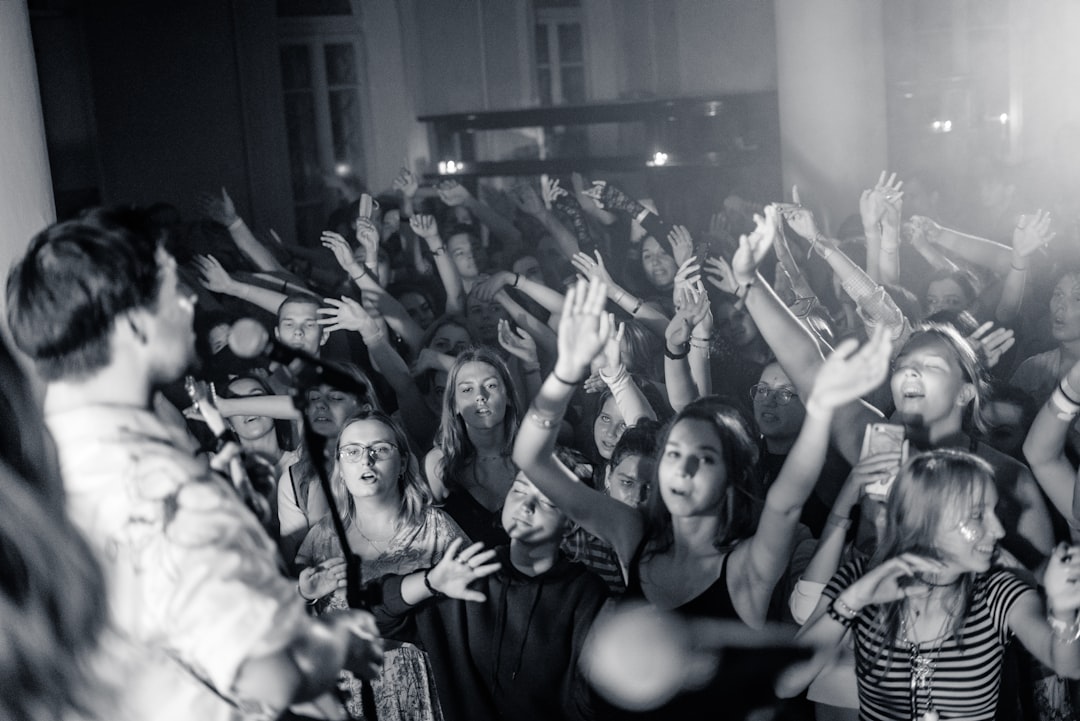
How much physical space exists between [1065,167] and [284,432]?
5343 mm

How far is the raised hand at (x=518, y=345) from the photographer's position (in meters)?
3.73

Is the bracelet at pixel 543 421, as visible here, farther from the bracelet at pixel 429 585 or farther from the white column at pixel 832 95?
the white column at pixel 832 95

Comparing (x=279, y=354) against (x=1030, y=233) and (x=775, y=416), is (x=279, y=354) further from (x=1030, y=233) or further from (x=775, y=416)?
(x=1030, y=233)

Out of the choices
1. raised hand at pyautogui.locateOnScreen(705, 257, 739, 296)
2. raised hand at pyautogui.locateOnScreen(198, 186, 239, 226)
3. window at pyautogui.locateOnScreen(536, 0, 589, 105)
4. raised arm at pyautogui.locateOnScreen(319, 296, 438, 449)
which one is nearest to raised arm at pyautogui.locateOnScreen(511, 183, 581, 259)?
raised hand at pyautogui.locateOnScreen(705, 257, 739, 296)

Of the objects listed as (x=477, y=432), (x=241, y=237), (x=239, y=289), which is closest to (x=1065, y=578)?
(x=477, y=432)

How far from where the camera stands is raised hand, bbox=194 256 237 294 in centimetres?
407

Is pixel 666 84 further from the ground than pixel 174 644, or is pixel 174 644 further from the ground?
pixel 666 84

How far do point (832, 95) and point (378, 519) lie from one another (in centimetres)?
393

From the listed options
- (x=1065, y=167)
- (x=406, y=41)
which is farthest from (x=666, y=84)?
(x=1065, y=167)

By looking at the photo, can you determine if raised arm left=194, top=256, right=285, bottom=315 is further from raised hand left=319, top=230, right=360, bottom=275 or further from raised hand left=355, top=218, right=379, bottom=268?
raised hand left=355, top=218, right=379, bottom=268

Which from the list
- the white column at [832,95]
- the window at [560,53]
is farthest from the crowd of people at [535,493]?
the window at [560,53]

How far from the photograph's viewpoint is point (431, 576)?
88.7 inches

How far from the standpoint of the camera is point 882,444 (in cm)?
228

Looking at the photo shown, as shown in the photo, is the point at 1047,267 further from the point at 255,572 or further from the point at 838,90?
the point at 255,572
